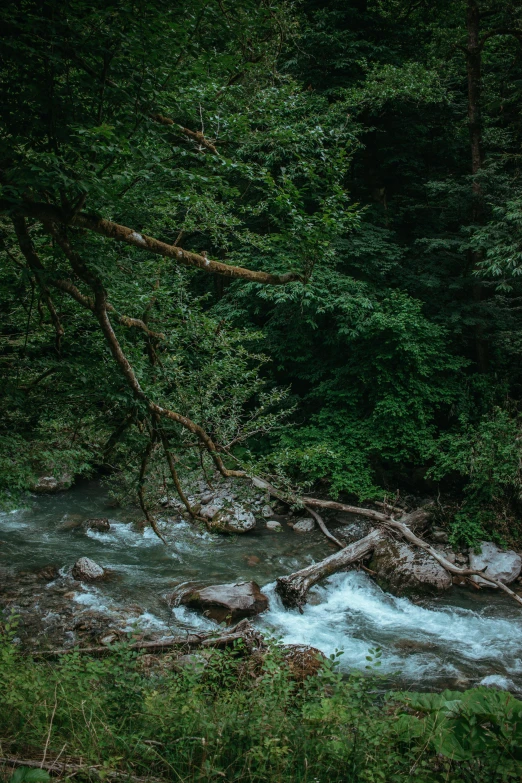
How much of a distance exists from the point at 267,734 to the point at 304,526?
27.5ft

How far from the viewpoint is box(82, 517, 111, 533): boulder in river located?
1046 centimetres

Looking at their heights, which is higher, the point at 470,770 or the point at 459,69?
the point at 459,69

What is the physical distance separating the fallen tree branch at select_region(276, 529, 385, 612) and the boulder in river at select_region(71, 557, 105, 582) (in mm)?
2904

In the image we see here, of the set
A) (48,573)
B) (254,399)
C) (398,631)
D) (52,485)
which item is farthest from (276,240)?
(52,485)

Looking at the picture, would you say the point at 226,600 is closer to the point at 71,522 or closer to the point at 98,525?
the point at 98,525

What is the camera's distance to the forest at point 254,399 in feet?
9.36

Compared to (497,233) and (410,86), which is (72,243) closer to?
(497,233)

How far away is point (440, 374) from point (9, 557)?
9.05 meters

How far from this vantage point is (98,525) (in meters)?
10.5


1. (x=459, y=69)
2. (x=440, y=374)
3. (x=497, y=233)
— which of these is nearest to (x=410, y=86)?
(x=459, y=69)

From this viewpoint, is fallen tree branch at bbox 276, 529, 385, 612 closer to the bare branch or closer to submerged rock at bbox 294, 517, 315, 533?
A: submerged rock at bbox 294, 517, 315, 533

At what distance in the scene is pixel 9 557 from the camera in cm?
880

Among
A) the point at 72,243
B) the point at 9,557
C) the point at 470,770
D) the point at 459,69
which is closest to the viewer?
the point at 470,770

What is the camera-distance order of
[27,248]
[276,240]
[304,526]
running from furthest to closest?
[304,526]
[276,240]
[27,248]
